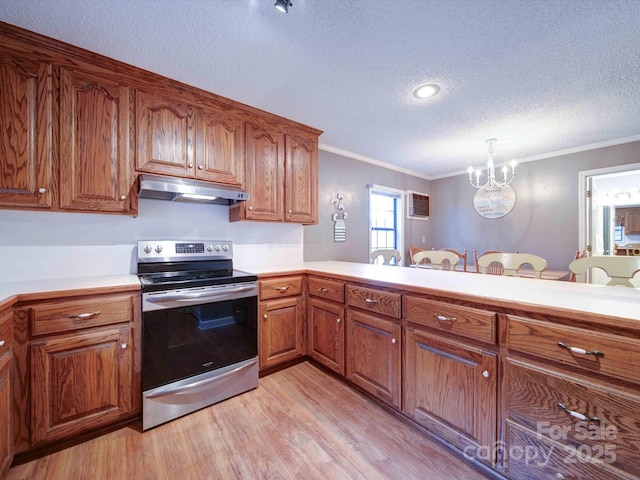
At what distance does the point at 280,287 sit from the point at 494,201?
3827 millimetres

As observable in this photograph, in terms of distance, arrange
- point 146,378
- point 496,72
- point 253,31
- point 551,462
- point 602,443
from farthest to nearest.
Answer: point 496,72
point 146,378
point 253,31
point 551,462
point 602,443

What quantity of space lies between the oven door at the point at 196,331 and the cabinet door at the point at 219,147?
94 cm

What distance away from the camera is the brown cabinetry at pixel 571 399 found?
36.0 inches

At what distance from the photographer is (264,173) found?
2.45 meters

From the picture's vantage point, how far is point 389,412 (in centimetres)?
174

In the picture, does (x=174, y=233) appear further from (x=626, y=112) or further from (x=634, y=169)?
(x=634, y=169)

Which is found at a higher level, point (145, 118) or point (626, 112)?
point (626, 112)

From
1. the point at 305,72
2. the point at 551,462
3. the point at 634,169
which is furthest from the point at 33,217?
the point at 634,169

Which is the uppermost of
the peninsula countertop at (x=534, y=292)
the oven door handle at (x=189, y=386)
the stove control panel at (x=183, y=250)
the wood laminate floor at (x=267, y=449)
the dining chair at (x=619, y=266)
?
the stove control panel at (x=183, y=250)

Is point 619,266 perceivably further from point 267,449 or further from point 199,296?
point 199,296

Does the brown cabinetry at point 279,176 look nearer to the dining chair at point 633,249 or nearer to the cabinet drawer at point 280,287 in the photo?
the cabinet drawer at point 280,287

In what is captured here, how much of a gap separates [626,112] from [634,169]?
108 cm

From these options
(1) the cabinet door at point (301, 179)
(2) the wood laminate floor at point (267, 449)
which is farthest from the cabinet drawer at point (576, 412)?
(1) the cabinet door at point (301, 179)

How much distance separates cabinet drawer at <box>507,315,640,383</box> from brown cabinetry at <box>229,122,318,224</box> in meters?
1.97
